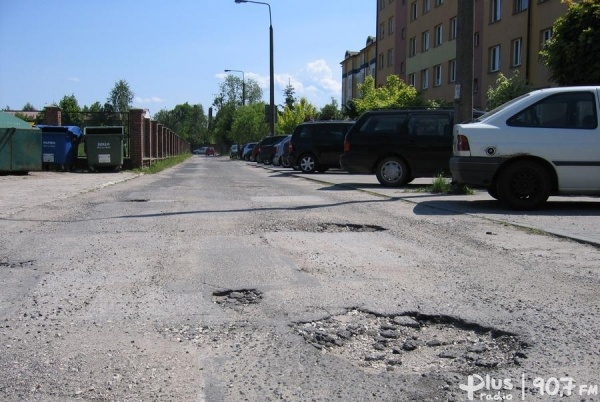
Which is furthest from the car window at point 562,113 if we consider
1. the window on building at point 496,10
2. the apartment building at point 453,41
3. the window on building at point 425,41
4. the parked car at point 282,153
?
the window on building at point 425,41

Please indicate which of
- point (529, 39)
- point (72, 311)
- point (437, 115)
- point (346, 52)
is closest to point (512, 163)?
point (437, 115)

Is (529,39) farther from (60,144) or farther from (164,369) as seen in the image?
(164,369)

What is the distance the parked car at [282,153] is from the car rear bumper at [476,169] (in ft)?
62.8

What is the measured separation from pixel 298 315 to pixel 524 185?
6431mm

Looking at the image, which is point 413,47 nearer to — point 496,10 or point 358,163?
point 496,10

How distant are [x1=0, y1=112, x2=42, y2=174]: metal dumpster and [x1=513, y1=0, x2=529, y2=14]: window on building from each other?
23267 mm

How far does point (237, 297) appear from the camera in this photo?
4.61 m

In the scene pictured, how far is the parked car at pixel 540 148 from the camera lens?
927 centimetres

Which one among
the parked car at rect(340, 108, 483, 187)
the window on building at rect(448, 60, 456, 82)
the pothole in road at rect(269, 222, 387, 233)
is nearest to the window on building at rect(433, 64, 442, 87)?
the window on building at rect(448, 60, 456, 82)

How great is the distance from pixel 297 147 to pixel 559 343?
19.7 m

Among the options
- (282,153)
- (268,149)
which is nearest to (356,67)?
(268,149)

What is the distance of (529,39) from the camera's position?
29.6m

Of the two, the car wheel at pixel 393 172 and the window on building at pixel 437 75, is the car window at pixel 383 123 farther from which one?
the window on building at pixel 437 75

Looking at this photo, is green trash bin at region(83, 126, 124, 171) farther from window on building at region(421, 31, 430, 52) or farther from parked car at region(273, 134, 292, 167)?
window on building at region(421, 31, 430, 52)
